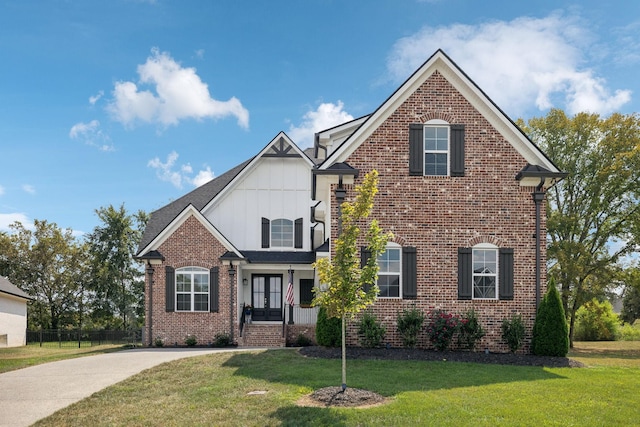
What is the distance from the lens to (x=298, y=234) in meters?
27.2

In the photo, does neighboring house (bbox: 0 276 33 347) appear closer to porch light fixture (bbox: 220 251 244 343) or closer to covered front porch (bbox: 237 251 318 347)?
covered front porch (bbox: 237 251 318 347)

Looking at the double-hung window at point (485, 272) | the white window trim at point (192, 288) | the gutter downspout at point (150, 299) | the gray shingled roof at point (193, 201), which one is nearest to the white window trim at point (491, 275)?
the double-hung window at point (485, 272)

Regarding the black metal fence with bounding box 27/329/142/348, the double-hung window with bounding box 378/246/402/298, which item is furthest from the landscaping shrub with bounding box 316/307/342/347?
the black metal fence with bounding box 27/329/142/348

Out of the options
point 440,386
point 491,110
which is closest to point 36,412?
point 440,386

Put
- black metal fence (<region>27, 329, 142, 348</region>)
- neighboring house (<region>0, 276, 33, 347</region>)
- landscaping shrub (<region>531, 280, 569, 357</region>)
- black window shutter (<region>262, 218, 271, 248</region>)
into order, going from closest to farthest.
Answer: landscaping shrub (<region>531, 280, 569, 357</region>)
black window shutter (<region>262, 218, 271, 248</region>)
black metal fence (<region>27, 329, 142, 348</region>)
neighboring house (<region>0, 276, 33, 347</region>)

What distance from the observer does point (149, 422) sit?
377 inches

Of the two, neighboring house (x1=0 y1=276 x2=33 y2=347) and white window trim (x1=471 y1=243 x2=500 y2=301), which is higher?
white window trim (x1=471 y1=243 x2=500 y2=301)

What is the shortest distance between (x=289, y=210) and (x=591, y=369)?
15603 mm

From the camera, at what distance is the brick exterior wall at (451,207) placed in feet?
55.6

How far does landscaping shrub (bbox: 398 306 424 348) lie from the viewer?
53.9ft

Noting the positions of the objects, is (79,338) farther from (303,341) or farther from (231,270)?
(303,341)

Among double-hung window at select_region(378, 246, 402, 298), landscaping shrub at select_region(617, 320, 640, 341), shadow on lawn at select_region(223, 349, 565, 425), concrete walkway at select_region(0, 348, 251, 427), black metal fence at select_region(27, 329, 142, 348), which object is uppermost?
double-hung window at select_region(378, 246, 402, 298)

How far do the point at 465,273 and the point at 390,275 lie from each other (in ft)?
7.28

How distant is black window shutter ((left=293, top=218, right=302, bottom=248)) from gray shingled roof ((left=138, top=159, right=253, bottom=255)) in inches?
152
